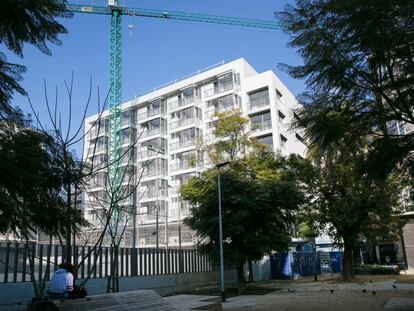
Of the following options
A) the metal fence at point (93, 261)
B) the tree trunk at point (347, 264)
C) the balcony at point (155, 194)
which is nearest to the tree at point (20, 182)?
the metal fence at point (93, 261)

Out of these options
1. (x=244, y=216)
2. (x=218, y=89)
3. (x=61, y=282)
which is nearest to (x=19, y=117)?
(x=61, y=282)

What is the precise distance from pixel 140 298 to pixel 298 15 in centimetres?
845

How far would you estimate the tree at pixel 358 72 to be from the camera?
25.3ft

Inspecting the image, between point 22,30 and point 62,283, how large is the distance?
21.6 ft

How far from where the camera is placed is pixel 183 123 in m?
66.6

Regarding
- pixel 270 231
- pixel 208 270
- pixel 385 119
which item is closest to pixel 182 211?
pixel 208 270

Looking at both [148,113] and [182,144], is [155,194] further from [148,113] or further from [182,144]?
[148,113]

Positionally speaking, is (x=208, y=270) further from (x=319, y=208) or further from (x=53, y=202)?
(x=53, y=202)

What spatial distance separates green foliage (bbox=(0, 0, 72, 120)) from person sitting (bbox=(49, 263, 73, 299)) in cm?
507

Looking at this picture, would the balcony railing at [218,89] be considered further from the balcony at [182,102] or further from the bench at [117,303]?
the bench at [117,303]

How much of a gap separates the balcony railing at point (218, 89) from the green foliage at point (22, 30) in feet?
183

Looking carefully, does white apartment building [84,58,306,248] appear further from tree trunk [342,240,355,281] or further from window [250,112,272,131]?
tree trunk [342,240,355,281]

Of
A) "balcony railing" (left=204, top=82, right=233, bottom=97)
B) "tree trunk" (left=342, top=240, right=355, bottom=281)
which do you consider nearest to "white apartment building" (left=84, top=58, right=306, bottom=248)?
"balcony railing" (left=204, top=82, right=233, bottom=97)

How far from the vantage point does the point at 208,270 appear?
96.2 feet
